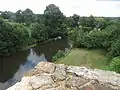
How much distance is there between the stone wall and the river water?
1508 cm

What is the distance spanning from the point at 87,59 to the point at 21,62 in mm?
8767

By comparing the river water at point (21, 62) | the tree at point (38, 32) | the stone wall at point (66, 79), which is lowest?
the river water at point (21, 62)

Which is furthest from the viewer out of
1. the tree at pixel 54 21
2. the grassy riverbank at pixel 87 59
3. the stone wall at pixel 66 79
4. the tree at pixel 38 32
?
the tree at pixel 54 21

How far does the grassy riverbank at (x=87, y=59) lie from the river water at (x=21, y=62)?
4.30 m

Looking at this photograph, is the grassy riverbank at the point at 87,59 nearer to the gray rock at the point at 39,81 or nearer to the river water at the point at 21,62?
the river water at the point at 21,62

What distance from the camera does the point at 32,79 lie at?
289 centimetres

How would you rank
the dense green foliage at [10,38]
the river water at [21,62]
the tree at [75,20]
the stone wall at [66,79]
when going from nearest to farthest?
1. the stone wall at [66,79]
2. the river water at [21,62]
3. the dense green foliage at [10,38]
4. the tree at [75,20]

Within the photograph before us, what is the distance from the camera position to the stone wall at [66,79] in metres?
2.78

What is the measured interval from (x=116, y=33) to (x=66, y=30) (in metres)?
20.8

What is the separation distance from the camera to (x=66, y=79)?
2965 mm

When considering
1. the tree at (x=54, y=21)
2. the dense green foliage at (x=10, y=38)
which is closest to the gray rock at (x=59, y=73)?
the dense green foliage at (x=10, y=38)

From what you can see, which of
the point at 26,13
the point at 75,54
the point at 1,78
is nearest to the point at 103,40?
the point at 75,54

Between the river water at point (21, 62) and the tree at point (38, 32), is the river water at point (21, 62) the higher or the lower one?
the lower one

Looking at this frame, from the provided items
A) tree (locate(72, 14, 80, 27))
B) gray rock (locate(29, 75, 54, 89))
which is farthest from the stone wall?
tree (locate(72, 14, 80, 27))
